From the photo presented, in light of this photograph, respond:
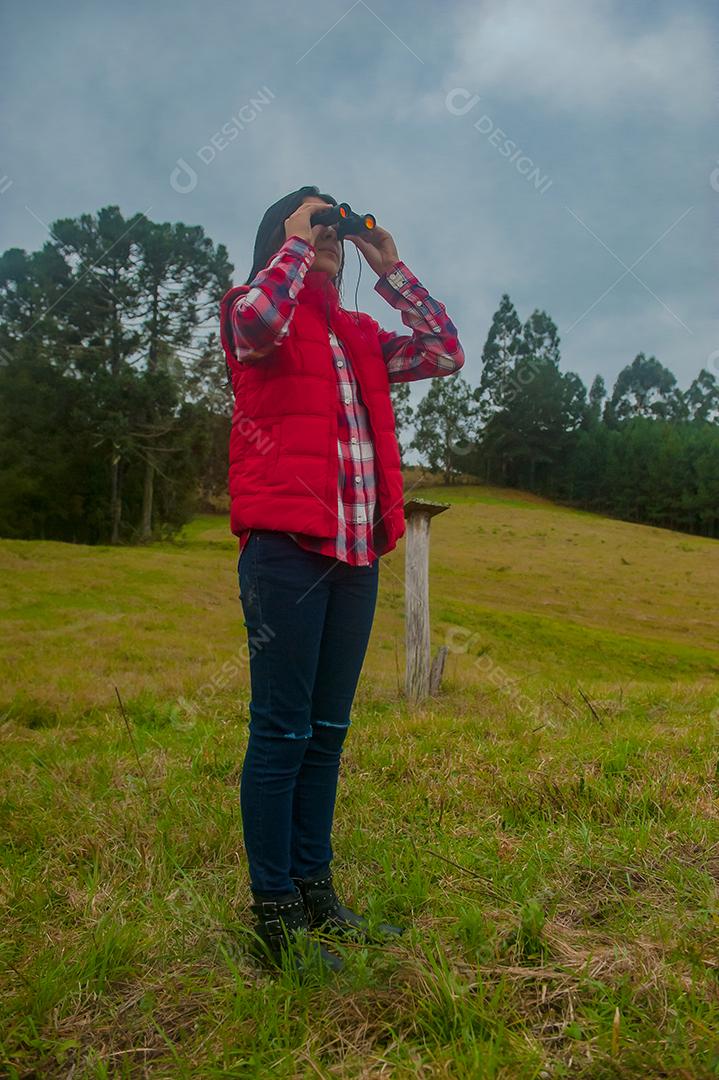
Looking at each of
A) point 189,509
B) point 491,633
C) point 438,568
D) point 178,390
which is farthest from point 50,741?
point 189,509

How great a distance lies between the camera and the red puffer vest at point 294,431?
81.7 inches

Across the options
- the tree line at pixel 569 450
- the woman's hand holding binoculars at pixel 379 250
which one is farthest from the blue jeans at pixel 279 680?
the tree line at pixel 569 450

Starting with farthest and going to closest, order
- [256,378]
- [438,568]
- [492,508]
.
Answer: [492,508] < [438,568] < [256,378]

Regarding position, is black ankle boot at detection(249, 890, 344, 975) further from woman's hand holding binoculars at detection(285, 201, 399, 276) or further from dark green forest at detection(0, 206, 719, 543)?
dark green forest at detection(0, 206, 719, 543)

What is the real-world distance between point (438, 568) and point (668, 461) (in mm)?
28423

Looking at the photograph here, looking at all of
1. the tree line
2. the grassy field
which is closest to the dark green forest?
the tree line

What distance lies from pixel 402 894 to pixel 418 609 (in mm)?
4692

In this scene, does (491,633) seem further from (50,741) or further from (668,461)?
(668,461)

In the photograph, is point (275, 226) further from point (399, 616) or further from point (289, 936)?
point (399, 616)

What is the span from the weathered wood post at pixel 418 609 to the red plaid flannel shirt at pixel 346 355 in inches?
153

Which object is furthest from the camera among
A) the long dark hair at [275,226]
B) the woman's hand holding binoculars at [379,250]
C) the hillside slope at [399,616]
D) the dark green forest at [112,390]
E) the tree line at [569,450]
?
the tree line at [569,450]

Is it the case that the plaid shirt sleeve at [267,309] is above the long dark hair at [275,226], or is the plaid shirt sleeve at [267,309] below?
below

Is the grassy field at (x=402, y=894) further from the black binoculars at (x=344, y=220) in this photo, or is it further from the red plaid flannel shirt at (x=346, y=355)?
the black binoculars at (x=344, y=220)

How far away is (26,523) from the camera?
90.3 ft
